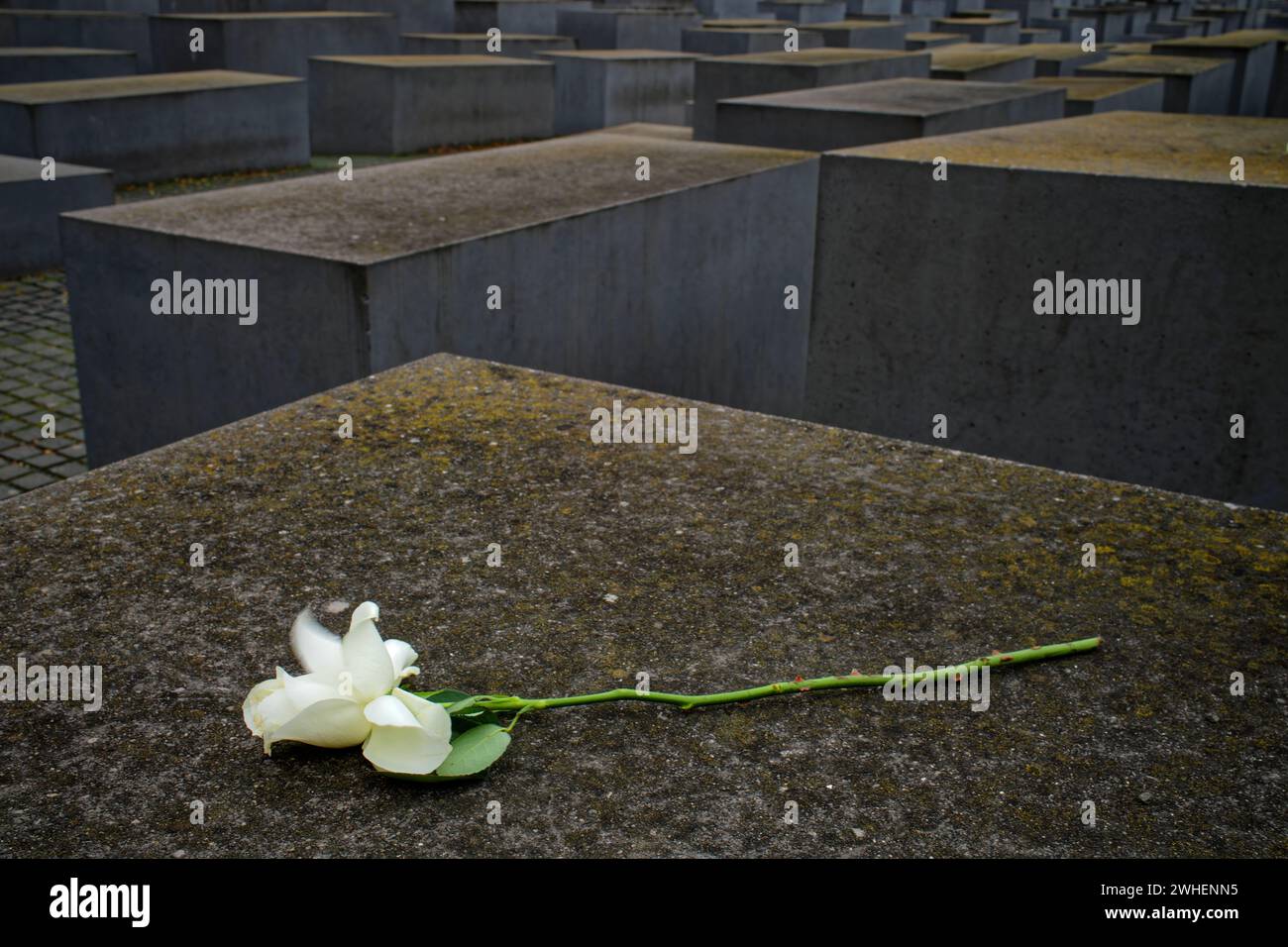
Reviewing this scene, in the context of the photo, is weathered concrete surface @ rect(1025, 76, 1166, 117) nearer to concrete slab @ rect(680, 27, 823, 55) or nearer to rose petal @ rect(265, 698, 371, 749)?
concrete slab @ rect(680, 27, 823, 55)

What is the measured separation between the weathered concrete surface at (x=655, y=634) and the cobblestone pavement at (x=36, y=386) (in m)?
3.76

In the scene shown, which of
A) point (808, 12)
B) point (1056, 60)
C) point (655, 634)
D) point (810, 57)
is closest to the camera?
point (655, 634)

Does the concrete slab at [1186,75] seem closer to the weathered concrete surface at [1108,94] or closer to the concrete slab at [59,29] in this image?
the weathered concrete surface at [1108,94]

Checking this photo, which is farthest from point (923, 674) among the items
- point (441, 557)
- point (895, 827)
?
point (441, 557)

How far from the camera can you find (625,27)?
20812mm

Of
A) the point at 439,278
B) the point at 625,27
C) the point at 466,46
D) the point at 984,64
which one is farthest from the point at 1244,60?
the point at 439,278

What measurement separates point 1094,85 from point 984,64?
5.81ft

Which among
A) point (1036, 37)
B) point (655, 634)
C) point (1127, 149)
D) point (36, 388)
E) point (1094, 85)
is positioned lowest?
point (36, 388)

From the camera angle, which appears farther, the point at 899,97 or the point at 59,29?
the point at 59,29

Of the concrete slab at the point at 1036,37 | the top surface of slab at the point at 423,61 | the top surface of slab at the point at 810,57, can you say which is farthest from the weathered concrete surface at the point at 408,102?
the concrete slab at the point at 1036,37

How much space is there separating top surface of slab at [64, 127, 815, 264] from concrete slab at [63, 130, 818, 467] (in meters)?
0.02

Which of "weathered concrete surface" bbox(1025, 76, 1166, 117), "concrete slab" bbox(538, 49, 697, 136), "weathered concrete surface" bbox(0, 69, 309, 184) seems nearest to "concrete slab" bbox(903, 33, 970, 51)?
"concrete slab" bbox(538, 49, 697, 136)

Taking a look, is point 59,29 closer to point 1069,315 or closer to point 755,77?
point 755,77

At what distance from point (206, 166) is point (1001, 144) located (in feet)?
30.1
